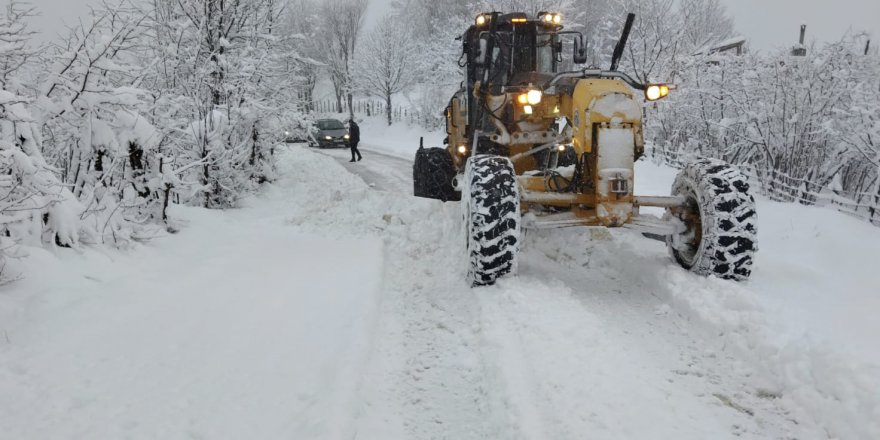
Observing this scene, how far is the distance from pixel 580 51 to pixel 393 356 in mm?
4265

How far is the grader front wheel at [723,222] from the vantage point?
465 centimetres

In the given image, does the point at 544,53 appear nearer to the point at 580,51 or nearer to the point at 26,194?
the point at 580,51

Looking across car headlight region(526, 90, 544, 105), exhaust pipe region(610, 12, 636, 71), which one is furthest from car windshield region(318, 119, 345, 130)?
car headlight region(526, 90, 544, 105)

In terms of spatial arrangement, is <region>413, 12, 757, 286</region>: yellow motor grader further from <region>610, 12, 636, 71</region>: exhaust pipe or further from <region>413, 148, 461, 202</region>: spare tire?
<region>413, 148, 461, 202</region>: spare tire

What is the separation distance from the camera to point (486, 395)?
10.8ft

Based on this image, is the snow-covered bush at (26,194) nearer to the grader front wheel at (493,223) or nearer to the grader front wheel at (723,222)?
the grader front wheel at (493,223)

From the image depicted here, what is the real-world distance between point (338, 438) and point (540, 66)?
5.99 m

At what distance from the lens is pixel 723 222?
4.69 meters

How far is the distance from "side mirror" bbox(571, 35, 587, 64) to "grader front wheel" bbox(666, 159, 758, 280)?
1.91 metres

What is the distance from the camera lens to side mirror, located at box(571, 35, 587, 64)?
6.30 m

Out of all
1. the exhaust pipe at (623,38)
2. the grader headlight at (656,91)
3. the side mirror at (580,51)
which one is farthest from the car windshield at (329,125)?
the grader headlight at (656,91)

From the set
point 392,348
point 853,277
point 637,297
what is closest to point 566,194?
point 637,297

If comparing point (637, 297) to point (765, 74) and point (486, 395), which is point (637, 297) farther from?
point (765, 74)

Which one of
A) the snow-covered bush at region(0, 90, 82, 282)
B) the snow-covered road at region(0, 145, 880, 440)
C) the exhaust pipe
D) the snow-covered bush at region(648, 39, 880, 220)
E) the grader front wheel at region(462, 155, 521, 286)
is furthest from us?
the snow-covered bush at region(648, 39, 880, 220)
